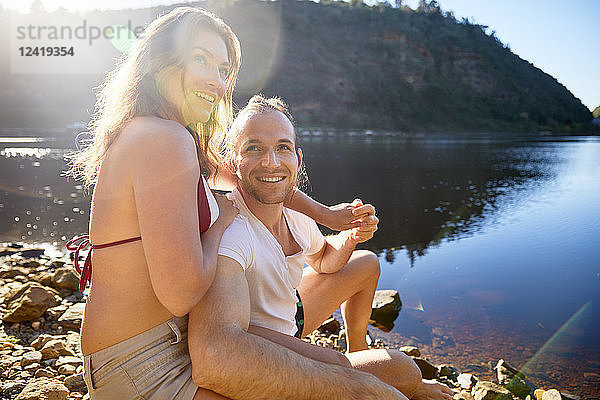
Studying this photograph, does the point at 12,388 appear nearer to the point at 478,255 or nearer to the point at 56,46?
the point at 478,255

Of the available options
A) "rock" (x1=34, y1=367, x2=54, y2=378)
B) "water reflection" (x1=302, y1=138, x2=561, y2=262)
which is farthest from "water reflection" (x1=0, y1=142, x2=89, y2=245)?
"water reflection" (x1=302, y1=138, x2=561, y2=262)

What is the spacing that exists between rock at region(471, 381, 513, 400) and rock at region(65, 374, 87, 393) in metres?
2.91

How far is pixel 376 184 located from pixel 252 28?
69.0m

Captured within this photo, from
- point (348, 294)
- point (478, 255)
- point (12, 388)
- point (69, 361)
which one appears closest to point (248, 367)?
point (348, 294)

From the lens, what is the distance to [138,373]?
1867mm

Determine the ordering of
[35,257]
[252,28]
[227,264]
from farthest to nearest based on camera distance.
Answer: [252,28]
[35,257]
[227,264]

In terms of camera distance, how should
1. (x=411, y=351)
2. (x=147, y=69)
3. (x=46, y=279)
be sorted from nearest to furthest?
(x=147, y=69) < (x=411, y=351) < (x=46, y=279)

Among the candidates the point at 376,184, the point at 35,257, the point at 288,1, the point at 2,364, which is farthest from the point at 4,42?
the point at 2,364

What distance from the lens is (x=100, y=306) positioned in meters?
1.86

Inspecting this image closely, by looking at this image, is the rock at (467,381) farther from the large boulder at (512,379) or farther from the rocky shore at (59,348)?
the large boulder at (512,379)

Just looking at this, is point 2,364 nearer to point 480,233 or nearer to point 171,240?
point 171,240

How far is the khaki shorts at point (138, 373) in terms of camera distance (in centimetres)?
186

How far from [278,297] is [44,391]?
1.59 meters

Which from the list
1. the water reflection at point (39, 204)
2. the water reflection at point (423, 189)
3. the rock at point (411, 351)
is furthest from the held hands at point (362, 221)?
the water reflection at point (39, 204)
